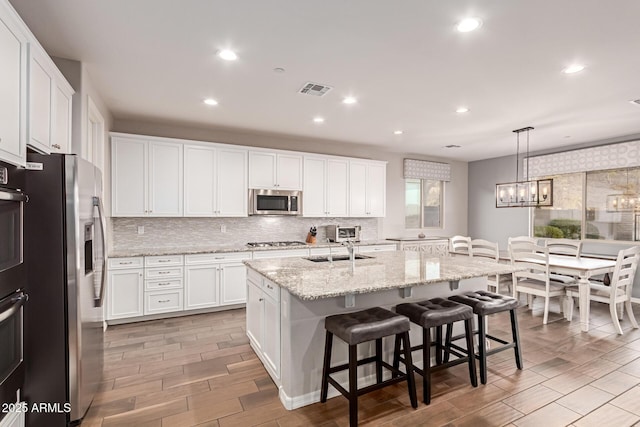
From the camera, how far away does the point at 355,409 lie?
2.08 meters

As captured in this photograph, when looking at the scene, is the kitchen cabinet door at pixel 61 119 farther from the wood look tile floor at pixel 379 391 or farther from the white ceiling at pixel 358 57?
the wood look tile floor at pixel 379 391

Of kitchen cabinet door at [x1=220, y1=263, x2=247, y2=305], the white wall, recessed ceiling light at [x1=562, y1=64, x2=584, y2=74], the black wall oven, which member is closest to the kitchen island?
the black wall oven

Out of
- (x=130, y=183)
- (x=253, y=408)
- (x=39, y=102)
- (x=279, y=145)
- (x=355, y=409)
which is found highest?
(x=279, y=145)

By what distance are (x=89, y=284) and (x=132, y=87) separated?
215 cm

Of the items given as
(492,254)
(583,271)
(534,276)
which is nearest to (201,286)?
(492,254)

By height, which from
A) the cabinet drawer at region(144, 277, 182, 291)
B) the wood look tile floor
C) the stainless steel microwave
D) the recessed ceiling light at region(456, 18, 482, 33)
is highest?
the recessed ceiling light at region(456, 18, 482, 33)

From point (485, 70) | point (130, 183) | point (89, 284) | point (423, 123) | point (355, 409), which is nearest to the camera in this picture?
point (355, 409)

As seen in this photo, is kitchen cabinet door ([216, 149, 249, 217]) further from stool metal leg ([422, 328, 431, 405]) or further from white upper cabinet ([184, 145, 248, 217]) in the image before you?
stool metal leg ([422, 328, 431, 405])

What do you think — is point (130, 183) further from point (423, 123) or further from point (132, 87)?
point (423, 123)

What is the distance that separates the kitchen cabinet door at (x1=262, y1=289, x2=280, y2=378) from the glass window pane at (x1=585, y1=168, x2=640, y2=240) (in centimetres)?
596

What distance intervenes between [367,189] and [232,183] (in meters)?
2.51

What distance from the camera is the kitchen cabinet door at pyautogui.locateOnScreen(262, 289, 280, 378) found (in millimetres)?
2541

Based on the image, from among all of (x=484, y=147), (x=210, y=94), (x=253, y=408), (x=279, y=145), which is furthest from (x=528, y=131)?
(x=253, y=408)

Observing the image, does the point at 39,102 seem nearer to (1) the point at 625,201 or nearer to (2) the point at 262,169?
(2) the point at 262,169
